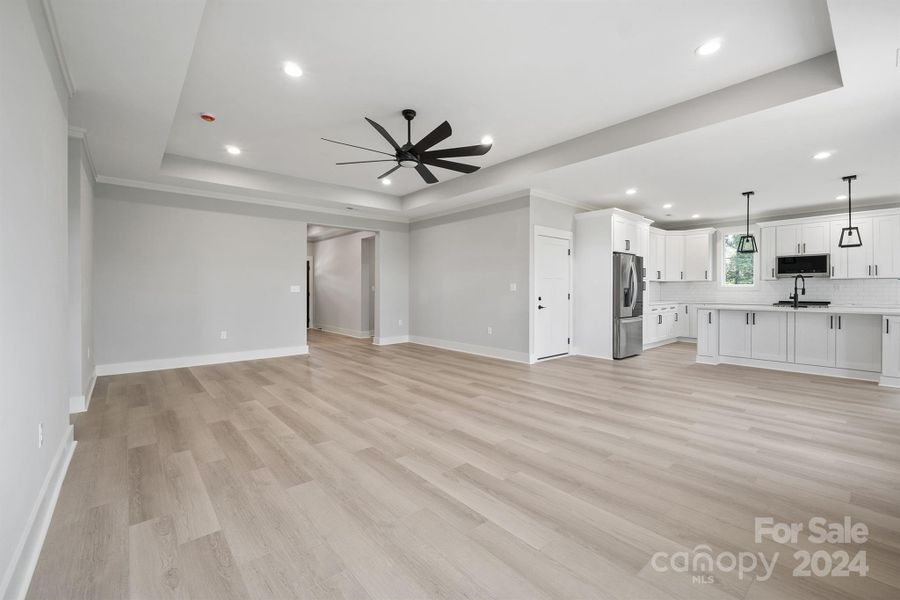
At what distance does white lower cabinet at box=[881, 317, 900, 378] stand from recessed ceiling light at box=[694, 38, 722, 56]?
416 centimetres

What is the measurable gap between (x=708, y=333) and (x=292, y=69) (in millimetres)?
6519

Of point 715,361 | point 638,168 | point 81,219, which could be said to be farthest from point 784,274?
point 81,219

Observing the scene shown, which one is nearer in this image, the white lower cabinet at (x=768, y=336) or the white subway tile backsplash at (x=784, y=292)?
the white lower cabinet at (x=768, y=336)

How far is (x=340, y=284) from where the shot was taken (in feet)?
31.7

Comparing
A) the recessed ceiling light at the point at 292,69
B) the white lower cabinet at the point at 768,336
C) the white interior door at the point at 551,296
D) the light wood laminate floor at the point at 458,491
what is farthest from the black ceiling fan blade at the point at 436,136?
the white lower cabinet at the point at 768,336

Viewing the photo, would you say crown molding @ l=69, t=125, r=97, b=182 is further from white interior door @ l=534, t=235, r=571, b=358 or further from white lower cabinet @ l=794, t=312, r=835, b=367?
white lower cabinet @ l=794, t=312, r=835, b=367

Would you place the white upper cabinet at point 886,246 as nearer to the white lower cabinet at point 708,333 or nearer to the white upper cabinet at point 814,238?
the white upper cabinet at point 814,238

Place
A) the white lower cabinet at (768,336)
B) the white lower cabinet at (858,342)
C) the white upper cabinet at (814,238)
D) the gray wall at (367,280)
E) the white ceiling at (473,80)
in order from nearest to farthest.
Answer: the white ceiling at (473,80), the white lower cabinet at (858,342), the white lower cabinet at (768,336), the white upper cabinet at (814,238), the gray wall at (367,280)

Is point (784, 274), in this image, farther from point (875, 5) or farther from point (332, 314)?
point (332, 314)

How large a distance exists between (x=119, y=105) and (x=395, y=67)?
226cm

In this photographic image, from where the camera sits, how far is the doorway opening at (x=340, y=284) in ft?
29.3

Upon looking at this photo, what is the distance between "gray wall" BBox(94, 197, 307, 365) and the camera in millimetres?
5117

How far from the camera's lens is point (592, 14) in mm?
2486

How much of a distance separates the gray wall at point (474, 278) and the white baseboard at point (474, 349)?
0.05 feet
